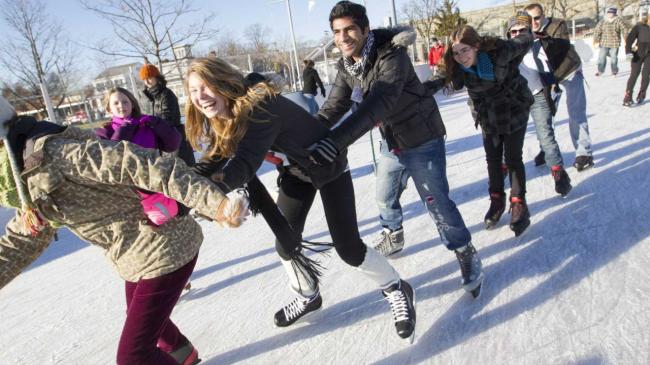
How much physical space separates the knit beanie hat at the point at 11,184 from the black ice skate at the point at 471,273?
211 cm

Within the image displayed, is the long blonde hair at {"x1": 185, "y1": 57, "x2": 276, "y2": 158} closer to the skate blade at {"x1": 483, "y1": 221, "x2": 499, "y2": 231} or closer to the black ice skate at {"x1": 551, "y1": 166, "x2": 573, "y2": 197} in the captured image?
the skate blade at {"x1": 483, "y1": 221, "x2": 499, "y2": 231}

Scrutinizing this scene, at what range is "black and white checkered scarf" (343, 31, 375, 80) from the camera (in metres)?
2.21

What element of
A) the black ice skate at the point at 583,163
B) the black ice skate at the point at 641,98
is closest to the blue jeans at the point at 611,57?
the black ice skate at the point at 641,98

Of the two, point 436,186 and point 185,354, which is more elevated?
point 436,186

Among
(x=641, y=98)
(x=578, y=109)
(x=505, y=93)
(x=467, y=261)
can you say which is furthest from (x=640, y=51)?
(x=467, y=261)

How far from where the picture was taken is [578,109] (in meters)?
4.52

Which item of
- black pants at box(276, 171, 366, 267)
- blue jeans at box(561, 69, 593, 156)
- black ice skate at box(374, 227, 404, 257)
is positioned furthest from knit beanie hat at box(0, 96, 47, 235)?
blue jeans at box(561, 69, 593, 156)

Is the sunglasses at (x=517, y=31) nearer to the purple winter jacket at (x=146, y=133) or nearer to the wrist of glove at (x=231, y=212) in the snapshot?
the purple winter jacket at (x=146, y=133)

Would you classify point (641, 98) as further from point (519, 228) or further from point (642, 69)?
point (519, 228)

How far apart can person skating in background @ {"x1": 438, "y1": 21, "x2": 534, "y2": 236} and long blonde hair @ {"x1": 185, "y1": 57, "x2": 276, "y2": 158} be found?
5.24 ft

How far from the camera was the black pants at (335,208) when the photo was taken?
224cm

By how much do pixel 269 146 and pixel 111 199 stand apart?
0.63 metres

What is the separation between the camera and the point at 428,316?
252cm

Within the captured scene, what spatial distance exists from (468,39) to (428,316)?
174cm
